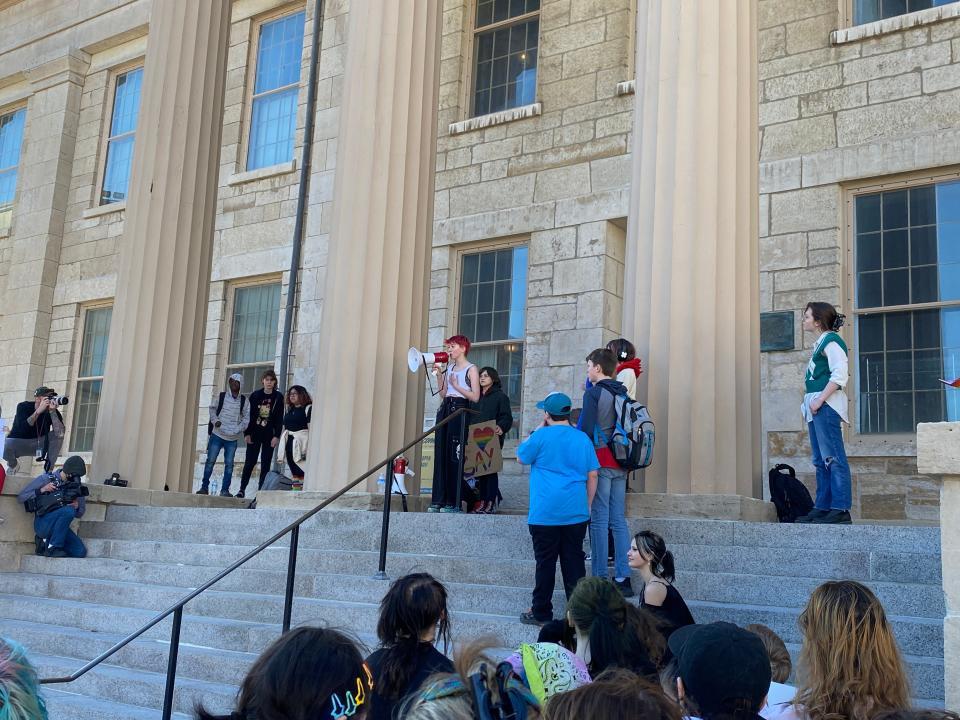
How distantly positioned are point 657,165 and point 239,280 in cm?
1014

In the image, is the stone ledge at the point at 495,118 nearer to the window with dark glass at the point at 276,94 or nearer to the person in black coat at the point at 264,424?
the window with dark glass at the point at 276,94

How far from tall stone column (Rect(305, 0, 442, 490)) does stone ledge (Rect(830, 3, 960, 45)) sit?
190 inches

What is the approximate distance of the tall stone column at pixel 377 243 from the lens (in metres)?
11.1

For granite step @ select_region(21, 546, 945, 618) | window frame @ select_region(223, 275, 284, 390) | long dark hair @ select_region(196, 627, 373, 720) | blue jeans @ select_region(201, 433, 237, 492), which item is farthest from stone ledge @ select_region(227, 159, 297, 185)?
long dark hair @ select_region(196, 627, 373, 720)

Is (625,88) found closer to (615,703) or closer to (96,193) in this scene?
(96,193)

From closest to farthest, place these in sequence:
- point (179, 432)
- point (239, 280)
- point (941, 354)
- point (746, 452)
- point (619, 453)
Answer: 1. point (619, 453)
2. point (746, 452)
3. point (941, 354)
4. point (179, 432)
5. point (239, 280)

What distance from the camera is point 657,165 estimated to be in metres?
9.60

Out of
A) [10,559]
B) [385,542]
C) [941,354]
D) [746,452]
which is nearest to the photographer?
[385,542]

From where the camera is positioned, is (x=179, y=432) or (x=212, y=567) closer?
(x=212, y=567)

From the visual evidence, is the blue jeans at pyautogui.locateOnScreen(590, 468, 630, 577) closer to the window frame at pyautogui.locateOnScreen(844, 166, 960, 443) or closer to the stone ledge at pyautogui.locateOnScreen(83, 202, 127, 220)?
the window frame at pyautogui.locateOnScreen(844, 166, 960, 443)

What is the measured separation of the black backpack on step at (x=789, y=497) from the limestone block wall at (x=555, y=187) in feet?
15.9

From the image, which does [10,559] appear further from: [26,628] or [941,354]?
[941,354]

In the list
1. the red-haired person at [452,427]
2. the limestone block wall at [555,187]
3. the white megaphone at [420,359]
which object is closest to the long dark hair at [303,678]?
the red-haired person at [452,427]

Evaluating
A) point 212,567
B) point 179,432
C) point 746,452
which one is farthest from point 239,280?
point 746,452
